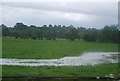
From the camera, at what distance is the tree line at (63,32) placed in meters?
5.99

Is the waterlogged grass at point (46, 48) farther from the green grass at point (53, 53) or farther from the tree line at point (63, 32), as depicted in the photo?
the tree line at point (63, 32)

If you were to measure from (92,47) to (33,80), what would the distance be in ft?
8.67

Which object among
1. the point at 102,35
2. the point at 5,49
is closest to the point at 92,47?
the point at 102,35

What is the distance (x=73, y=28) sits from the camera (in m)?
6.64

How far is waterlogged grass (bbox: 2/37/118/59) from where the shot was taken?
6.62 meters

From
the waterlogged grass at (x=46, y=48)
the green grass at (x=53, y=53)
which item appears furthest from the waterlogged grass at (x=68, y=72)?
the waterlogged grass at (x=46, y=48)

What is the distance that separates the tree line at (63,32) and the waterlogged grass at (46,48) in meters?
0.21

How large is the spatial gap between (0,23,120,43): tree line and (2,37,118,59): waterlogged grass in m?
0.21

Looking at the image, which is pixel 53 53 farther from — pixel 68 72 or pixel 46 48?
pixel 68 72

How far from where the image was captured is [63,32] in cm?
684

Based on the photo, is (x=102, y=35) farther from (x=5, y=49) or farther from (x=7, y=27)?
(x=5, y=49)

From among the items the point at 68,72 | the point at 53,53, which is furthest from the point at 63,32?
the point at 68,72

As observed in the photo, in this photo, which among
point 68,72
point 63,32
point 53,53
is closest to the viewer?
point 68,72

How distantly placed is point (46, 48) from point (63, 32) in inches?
59.9
